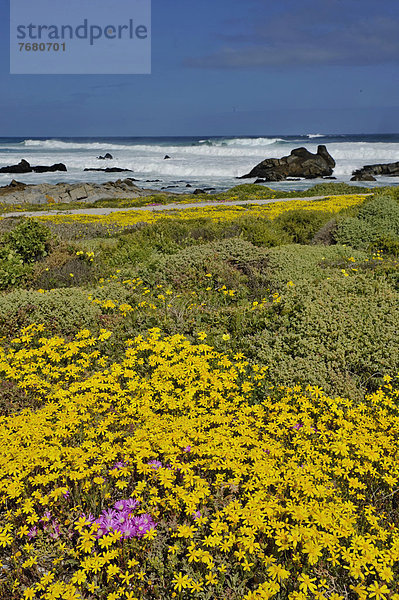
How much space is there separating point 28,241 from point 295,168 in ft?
161

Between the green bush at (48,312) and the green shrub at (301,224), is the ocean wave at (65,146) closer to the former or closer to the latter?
the green shrub at (301,224)

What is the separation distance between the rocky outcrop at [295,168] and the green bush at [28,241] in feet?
147

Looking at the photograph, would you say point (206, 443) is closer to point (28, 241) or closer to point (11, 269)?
point (11, 269)

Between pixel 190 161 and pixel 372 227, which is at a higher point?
pixel 190 161

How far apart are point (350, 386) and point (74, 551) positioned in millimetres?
A: 3028

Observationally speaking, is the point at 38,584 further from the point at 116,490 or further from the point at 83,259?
the point at 83,259

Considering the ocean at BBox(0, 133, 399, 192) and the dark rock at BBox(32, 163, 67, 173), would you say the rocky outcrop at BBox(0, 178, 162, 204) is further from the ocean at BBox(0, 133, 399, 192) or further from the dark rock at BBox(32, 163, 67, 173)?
the dark rock at BBox(32, 163, 67, 173)

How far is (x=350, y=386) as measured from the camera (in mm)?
4570

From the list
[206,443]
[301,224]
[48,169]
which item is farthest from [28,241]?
[48,169]

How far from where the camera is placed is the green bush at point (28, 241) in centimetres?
922

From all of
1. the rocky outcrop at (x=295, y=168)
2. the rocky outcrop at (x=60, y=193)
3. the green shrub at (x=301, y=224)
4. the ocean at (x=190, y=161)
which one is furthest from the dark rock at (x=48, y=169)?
the green shrub at (x=301, y=224)

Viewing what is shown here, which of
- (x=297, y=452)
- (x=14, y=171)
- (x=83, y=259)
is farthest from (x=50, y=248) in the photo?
(x=14, y=171)

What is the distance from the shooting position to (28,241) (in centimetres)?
926

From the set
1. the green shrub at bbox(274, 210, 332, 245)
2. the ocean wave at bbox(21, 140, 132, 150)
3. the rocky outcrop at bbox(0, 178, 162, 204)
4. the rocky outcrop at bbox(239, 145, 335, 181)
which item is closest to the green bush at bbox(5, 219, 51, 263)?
the green shrub at bbox(274, 210, 332, 245)
